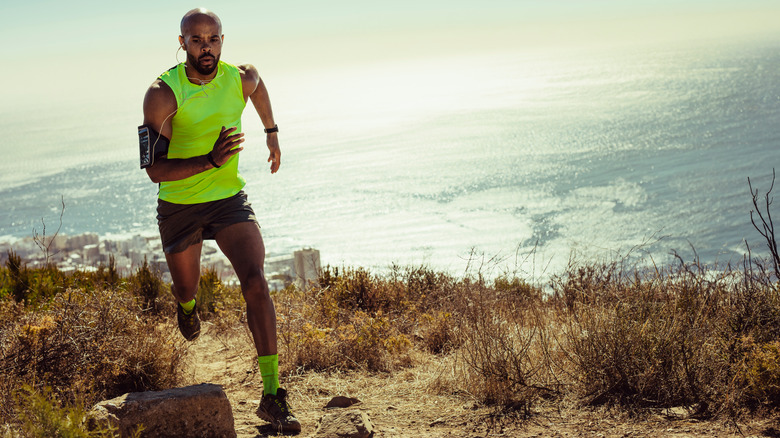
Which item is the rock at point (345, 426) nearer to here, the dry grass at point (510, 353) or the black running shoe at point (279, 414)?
the black running shoe at point (279, 414)

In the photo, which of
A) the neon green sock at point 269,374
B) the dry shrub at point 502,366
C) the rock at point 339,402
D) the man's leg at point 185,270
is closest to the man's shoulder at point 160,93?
the man's leg at point 185,270

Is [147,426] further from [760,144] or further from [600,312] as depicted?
[760,144]

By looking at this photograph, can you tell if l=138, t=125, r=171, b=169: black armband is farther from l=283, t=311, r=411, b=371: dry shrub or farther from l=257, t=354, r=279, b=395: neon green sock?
l=283, t=311, r=411, b=371: dry shrub

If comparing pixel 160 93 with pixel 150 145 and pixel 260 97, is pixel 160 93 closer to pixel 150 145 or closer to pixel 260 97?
pixel 150 145

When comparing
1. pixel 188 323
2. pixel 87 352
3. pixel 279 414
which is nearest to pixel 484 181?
pixel 188 323

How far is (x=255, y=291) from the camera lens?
11.4 ft

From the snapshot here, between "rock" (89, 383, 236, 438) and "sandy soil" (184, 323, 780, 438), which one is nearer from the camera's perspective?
"rock" (89, 383, 236, 438)

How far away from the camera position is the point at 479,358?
4.01m

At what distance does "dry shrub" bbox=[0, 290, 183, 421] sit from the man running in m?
0.70

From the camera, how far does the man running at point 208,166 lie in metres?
3.44

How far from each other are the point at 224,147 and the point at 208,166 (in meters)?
0.14

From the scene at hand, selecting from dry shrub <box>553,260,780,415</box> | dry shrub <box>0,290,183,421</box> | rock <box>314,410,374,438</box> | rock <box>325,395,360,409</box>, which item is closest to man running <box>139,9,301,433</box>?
rock <box>314,410,374,438</box>

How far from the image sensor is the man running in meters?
3.44

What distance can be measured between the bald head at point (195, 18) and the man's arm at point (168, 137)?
0.33 meters
